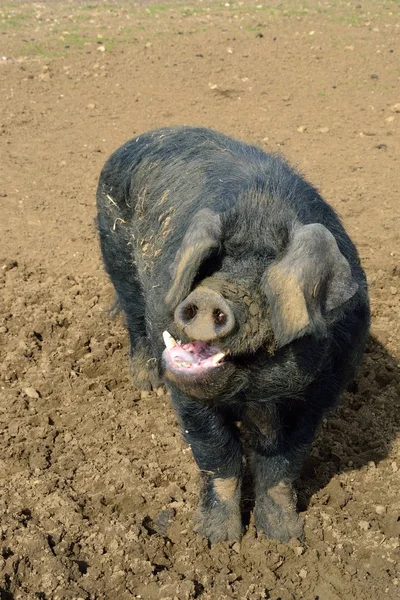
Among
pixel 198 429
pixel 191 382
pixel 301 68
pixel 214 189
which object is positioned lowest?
pixel 301 68

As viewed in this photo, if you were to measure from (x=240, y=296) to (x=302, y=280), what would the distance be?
270mm

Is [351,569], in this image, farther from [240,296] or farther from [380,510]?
[240,296]

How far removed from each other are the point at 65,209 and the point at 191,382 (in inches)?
218

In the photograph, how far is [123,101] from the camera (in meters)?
11.7

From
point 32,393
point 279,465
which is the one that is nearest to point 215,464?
point 279,465

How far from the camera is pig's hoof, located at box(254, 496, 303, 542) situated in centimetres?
452

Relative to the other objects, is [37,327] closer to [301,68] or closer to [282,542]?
[282,542]

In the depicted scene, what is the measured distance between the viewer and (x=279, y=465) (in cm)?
447

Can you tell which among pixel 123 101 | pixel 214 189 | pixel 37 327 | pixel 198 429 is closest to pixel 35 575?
pixel 198 429

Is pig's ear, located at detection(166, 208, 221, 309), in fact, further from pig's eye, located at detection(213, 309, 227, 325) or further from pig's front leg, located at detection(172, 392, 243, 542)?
pig's front leg, located at detection(172, 392, 243, 542)

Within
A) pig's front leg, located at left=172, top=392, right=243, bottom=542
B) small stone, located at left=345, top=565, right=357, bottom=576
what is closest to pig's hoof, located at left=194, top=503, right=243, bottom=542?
pig's front leg, located at left=172, top=392, right=243, bottom=542

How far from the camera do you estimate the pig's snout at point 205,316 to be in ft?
10.3

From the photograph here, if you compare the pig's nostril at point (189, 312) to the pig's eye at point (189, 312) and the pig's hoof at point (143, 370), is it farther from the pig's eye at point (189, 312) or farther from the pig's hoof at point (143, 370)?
the pig's hoof at point (143, 370)

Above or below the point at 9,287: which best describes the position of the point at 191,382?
above
